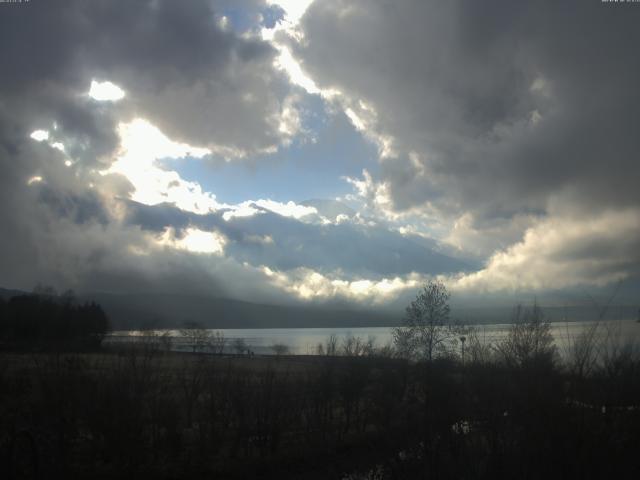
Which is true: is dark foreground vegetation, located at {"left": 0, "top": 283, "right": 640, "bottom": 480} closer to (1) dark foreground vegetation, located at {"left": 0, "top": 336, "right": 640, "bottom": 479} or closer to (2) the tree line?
(1) dark foreground vegetation, located at {"left": 0, "top": 336, "right": 640, "bottom": 479}

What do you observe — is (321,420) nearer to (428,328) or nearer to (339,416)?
(339,416)

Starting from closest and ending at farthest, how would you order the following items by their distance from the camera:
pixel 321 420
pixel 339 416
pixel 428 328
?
1. pixel 321 420
2. pixel 339 416
3. pixel 428 328

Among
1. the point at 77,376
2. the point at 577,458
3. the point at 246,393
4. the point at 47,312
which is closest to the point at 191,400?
the point at 246,393

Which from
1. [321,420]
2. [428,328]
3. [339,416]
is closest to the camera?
[321,420]

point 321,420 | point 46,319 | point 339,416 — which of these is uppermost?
point 46,319

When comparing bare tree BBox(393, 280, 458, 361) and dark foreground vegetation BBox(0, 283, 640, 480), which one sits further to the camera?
bare tree BBox(393, 280, 458, 361)

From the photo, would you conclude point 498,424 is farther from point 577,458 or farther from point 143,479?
point 143,479

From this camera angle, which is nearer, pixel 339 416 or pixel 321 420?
pixel 321 420

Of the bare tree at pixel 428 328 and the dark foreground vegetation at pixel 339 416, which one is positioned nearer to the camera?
the dark foreground vegetation at pixel 339 416

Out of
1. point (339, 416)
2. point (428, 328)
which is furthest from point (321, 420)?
point (428, 328)

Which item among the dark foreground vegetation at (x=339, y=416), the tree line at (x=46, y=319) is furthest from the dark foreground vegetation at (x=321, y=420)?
the tree line at (x=46, y=319)

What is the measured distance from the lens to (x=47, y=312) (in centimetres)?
8894

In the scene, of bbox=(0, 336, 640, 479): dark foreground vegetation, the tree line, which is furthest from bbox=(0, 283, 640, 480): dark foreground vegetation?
the tree line

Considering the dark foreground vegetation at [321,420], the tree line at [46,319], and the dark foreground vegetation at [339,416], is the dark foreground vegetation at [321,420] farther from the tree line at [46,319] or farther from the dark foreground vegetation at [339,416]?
the tree line at [46,319]
